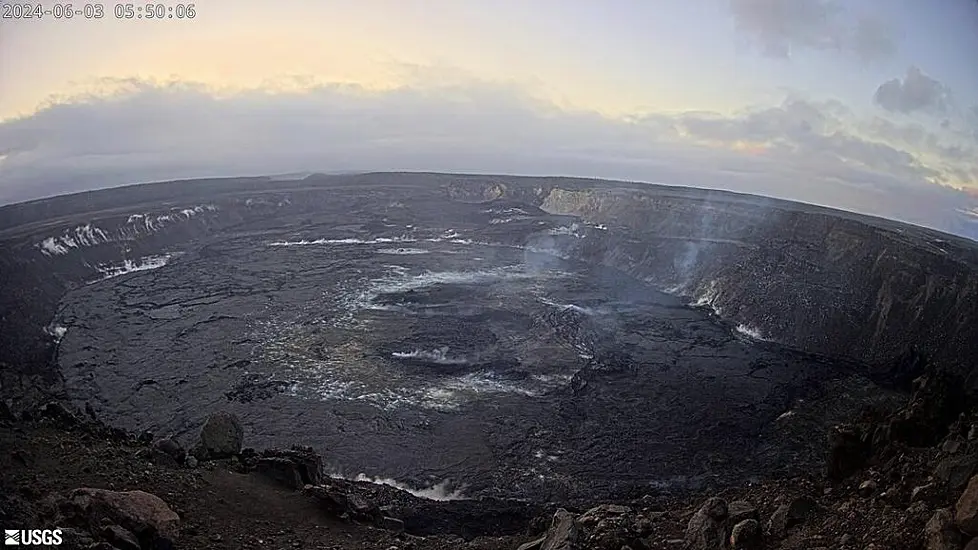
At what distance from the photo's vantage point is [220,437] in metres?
13.7

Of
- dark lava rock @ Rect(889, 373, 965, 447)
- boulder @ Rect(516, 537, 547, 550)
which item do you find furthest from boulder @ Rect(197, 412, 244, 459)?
dark lava rock @ Rect(889, 373, 965, 447)

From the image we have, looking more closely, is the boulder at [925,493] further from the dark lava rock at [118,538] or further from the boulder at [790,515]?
the dark lava rock at [118,538]

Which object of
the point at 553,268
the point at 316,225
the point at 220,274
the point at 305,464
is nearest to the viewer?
the point at 305,464

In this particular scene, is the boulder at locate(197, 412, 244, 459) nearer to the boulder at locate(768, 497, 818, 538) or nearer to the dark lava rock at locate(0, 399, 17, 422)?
the dark lava rock at locate(0, 399, 17, 422)

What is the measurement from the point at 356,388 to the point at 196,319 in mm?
13023

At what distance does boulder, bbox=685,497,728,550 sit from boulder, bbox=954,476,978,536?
2.49 metres

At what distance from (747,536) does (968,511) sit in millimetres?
2261

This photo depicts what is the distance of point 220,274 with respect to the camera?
42.3m

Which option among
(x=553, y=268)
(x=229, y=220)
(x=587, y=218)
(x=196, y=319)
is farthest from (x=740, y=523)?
(x=229, y=220)

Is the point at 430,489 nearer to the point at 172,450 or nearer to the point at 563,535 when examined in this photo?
the point at 172,450

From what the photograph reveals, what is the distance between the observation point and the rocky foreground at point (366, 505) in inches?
292

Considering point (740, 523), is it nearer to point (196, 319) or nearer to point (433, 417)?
point (433, 417)

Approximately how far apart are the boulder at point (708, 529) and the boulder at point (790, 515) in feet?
1.89

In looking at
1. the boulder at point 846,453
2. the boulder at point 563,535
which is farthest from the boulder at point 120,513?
the boulder at point 846,453
